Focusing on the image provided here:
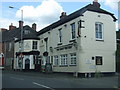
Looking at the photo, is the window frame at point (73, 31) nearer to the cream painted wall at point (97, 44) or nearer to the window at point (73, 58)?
the cream painted wall at point (97, 44)

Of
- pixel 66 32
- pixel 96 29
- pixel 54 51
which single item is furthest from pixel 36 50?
pixel 96 29

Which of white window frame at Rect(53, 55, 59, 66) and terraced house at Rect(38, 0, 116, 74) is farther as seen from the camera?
white window frame at Rect(53, 55, 59, 66)

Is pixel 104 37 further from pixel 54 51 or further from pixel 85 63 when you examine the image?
pixel 54 51

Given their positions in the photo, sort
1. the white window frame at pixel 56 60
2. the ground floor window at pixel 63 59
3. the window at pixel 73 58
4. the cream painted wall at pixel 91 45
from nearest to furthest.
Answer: the cream painted wall at pixel 91 45, the window at pixel 73 58, the ground floor window at pixel 63 59, the white window frame at pixel 56 60

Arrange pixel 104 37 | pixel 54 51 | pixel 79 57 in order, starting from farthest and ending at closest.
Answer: pixel 54 51 < pixel 104 37 < pixel 79 57

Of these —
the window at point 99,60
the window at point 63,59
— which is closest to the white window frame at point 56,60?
the window at point 63,59

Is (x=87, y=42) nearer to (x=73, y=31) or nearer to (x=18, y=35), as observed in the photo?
(x=73, y=31)

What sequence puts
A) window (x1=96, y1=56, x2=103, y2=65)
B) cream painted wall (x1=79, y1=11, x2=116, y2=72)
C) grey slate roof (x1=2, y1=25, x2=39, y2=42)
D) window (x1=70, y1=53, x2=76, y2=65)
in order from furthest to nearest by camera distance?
grey slate roof (x1=2, y1=25, x2=39, y2=42) < window (x1=70, y1=53, x2=76, y2=65) < window (x1=96, y1=56, x2=103, y2=65) < cream painted wall (x1=79, y1=11, x2=116, y2=72)

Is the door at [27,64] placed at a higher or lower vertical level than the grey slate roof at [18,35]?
lower

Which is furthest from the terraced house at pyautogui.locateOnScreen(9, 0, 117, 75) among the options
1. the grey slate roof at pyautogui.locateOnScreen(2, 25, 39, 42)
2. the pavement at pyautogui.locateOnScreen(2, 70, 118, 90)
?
the grey slate roof at pyautogui.locateOnScreen(2, 25, 39, 42)

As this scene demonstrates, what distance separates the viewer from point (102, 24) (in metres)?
28.9

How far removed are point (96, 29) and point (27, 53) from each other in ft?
60.3

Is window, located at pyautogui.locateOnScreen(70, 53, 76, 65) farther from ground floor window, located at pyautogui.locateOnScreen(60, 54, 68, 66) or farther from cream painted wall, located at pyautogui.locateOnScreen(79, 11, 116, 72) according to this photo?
ground floor window, located at pyautogui.locateOnScreen(60, 54, 68, 66)

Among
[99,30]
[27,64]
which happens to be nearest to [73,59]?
[99,30]
